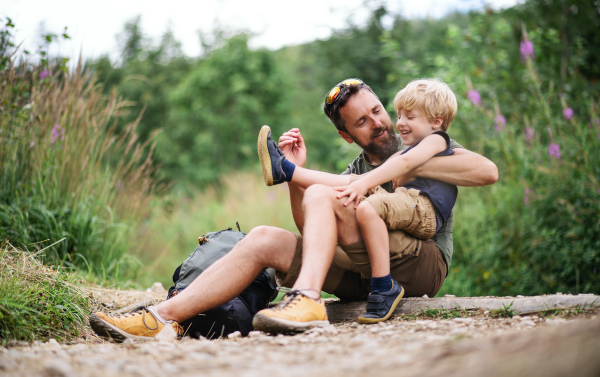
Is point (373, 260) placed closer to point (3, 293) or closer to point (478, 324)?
point (478, 324)

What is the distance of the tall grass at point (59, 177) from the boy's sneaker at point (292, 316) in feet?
6.65

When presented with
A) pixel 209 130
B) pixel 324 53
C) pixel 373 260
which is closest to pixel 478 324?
pixel 373 260

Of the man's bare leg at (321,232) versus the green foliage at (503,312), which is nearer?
the man's bare leg at (321,232)

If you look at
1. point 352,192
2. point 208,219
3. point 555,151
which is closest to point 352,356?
point 352,192

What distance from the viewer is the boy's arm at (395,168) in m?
2.42

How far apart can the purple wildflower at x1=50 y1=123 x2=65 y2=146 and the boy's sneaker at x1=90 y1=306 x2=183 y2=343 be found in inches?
81.2

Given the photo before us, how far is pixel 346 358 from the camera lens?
1559mm

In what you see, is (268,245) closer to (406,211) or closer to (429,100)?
(406,211)

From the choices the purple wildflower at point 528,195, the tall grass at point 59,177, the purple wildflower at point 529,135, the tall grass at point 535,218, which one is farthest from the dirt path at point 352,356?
the purple wildflower at point 529,135

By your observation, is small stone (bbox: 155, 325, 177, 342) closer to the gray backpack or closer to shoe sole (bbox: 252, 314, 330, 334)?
the gray backpack

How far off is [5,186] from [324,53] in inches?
295

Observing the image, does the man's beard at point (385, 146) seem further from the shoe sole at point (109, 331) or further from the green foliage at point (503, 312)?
the shoe sole at point (109, 331)

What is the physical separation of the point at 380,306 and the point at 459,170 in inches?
30.6

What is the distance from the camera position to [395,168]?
247 cm
